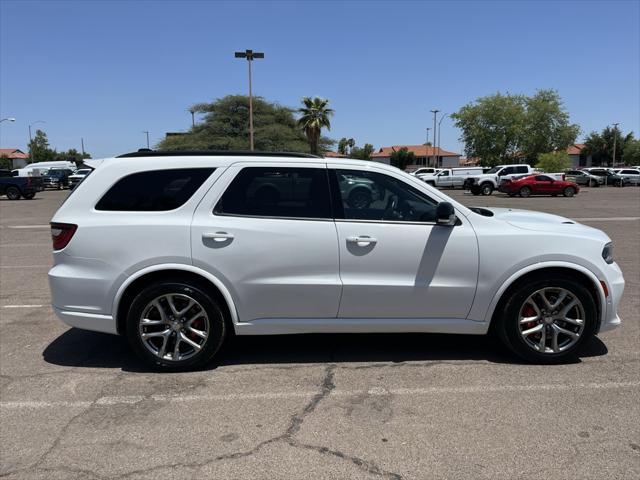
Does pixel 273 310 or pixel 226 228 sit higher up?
pixel 226 228

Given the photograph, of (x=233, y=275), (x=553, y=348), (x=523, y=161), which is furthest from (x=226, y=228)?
(x=523, y=161)

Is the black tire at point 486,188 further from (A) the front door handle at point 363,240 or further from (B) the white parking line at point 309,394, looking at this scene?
(A) the front door handle at point 363,240

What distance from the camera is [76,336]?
5027 mm

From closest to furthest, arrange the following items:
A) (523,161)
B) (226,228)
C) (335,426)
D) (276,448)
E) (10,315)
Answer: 1. (276,448)
2. (335,426)
3. (226,228)
4. (10,315)
5. (523,161)

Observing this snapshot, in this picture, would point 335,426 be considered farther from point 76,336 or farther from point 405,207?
point 76,336

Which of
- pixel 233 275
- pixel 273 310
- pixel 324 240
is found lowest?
pixel 273 310

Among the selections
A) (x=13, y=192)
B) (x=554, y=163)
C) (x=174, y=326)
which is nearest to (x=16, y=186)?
(x=13, y=192)

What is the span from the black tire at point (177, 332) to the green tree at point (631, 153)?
94948mm

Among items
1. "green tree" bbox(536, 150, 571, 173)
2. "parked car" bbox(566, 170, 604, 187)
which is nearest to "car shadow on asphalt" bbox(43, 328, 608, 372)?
"parked car" bbox(566, 170, 604, 187)

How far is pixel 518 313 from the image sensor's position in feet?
13.4

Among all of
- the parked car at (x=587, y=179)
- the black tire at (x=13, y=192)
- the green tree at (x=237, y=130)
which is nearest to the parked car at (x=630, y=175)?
the parked car at (x=587, y=179)

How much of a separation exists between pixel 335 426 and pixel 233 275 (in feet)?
4.56

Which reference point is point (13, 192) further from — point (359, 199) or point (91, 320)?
point (359, 199)

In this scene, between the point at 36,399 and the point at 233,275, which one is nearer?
the point at 36,399
